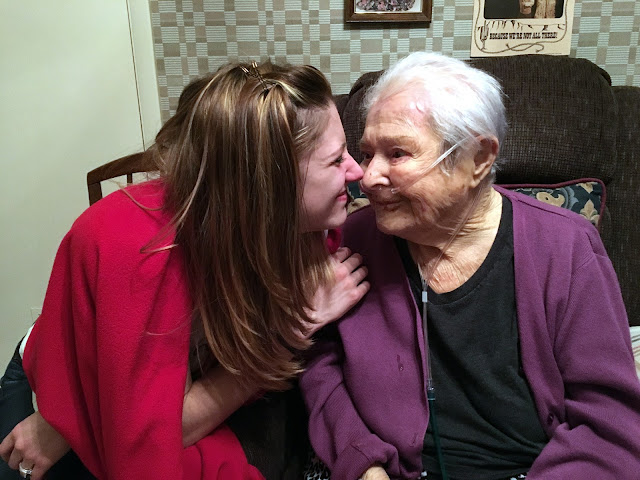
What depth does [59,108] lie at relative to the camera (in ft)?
6.03

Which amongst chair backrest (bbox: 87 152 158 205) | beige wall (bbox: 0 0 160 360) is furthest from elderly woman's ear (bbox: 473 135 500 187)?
beige wall (bbox: 0 0 160 360)

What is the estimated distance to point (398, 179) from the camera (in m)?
0.97

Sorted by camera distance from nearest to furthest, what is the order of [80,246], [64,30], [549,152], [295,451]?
[80,246], [295,451], [549,152], [64,30]

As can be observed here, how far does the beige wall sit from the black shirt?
1364 millimetres

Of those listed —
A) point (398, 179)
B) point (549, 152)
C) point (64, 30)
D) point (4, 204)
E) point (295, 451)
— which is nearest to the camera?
point (398, 179)

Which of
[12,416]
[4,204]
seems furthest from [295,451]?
[4,204]

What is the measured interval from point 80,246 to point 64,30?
1.27 meters

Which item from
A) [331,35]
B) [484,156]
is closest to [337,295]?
[484,156]

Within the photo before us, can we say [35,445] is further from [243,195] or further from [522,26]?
[522,26]

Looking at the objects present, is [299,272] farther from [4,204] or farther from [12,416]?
[4,204]

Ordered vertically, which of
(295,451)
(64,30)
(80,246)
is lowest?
(295,451)

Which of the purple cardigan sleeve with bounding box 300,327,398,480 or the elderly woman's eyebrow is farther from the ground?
the elderly woman's eyebrow

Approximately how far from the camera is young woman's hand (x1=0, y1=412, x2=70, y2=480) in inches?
36.7

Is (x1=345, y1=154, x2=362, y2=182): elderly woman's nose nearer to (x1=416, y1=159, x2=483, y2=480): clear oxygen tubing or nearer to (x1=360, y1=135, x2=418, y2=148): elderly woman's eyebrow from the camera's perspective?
(x1=360, y1=135, x2=418, y2=148): elderly woman's eyebrow
